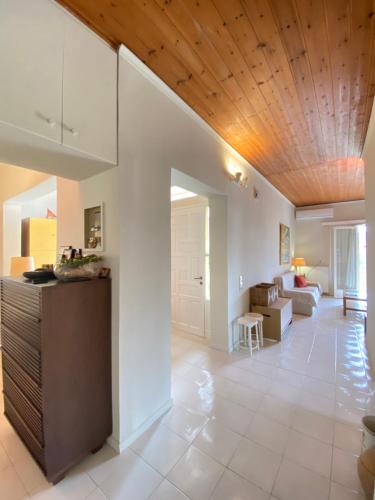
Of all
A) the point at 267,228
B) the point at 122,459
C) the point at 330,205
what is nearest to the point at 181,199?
the point at 267,228

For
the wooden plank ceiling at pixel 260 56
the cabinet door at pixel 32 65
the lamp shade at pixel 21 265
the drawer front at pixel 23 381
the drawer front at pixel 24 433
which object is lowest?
the drawer front at pixel 24 433

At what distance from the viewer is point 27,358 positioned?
53.7 inches

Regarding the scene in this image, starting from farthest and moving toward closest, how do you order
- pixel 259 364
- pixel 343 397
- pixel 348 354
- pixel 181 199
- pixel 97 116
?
1. pixel 181 199
2. pixel 348 354
3. pixel 259 364
4. pixel 343 397
5. pixel 97 116

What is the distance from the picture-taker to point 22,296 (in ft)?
4.58

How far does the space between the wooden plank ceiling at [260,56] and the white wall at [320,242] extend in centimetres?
444

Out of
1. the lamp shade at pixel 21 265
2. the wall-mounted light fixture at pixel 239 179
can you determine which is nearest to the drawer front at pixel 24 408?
the lamp shade at pixel 21 265

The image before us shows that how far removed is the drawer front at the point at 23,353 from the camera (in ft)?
4.21

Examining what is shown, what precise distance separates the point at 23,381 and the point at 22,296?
22.2 inches

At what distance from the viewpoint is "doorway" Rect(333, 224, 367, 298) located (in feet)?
20.4

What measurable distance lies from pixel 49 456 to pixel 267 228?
14.3ft

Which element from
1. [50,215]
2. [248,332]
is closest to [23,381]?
[248,332]

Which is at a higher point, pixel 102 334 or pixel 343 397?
pixel 102 334

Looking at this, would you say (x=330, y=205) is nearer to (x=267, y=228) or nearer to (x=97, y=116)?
(x=267, y=228)

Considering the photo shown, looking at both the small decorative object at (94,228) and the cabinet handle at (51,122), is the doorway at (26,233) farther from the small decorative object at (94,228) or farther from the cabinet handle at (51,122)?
the cabinet handle at (51,122)
